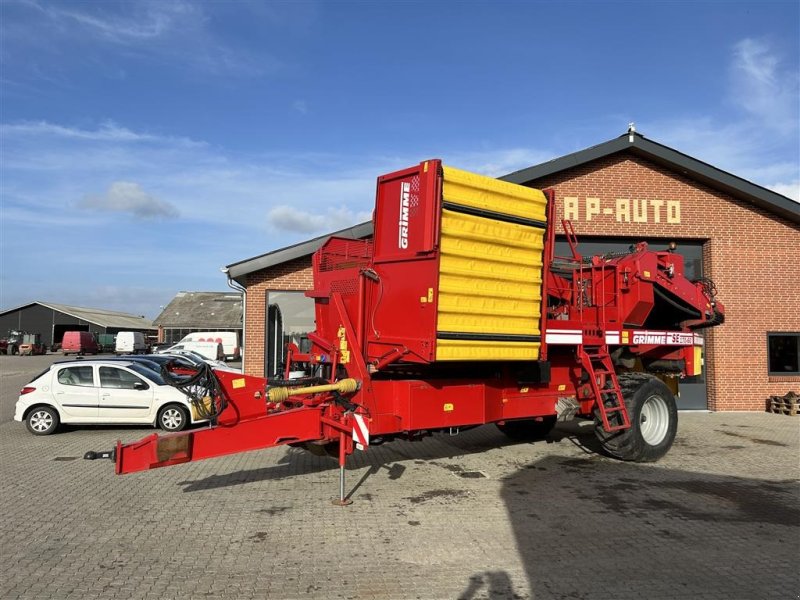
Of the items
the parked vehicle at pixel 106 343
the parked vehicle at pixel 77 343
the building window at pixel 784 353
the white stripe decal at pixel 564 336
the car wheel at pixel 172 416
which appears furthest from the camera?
the parked vehicle at pixel 106 343

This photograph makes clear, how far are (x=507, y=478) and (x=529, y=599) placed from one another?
11.0ft

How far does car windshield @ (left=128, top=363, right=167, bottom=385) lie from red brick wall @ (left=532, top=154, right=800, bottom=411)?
930cm

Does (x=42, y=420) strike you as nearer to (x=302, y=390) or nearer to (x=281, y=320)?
(x=281, y=320)

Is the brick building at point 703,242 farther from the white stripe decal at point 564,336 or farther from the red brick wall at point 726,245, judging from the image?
the white stripe decal at point 564,336

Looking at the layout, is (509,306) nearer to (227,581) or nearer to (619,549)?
(619,549)

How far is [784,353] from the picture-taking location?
14.1 metres

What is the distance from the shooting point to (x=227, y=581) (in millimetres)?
4305

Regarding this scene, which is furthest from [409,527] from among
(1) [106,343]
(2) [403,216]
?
(1) [106,343]

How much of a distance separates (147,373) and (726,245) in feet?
43.7

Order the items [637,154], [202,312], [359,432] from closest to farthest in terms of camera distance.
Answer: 1. [359,432]
2. [637,154]
3. [202,312]

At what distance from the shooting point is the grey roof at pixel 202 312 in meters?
50.8

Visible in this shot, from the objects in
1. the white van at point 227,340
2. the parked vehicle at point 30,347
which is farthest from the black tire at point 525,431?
the parked vehicle at point 30,347

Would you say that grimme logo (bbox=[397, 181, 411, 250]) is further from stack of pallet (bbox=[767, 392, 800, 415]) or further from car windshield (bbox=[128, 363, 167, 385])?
stack of pallet (bbox=[767, 392, 800, 415])

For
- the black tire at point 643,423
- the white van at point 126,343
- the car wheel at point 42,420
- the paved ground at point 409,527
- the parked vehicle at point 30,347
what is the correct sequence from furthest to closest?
the parked vehicle at point 30,347 → the white van at point 126,343 → the car wheel at point 42,420 → the black tire at point 643,423 → the paved ground at point 409,527
